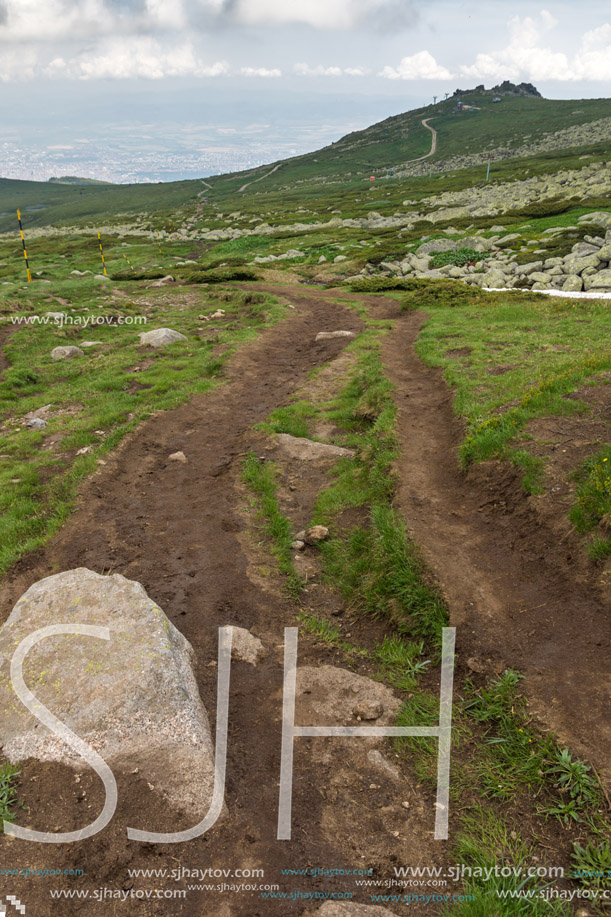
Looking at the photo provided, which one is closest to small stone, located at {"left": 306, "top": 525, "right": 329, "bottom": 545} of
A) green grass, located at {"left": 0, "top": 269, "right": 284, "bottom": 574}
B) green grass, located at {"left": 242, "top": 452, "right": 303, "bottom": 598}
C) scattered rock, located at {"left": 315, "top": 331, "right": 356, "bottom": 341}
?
green grass, located at {"left": 242, "top": 452, "right": 303, "bottom": 598}

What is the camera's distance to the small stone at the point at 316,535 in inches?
473

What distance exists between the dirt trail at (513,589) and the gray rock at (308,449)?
242cm

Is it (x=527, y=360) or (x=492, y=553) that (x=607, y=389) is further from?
(x=492, y=553)

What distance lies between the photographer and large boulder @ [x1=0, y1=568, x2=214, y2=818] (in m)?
5.88

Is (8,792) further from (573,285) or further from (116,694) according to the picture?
(573,285)

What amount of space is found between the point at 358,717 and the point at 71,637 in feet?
14.3

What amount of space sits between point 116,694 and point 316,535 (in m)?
6.43

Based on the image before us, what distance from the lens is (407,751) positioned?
692 cm

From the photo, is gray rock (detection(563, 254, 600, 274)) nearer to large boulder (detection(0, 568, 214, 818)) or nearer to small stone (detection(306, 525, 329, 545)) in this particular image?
small stone (detection(306, 525, 329, 545))

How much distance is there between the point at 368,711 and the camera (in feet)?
24.4

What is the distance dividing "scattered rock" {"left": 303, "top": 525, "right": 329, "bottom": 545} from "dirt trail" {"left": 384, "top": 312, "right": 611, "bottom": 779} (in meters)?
1.98

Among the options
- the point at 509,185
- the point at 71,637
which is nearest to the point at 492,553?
the point at 71,637

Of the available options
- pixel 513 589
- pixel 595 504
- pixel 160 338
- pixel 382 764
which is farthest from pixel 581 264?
pixel 382 764

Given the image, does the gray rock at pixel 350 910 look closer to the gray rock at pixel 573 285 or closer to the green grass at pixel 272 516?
the green grass at pixel 272 516
